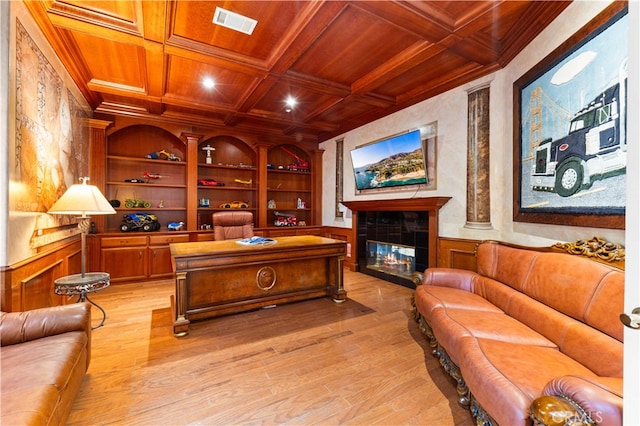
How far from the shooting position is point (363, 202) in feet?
15.7

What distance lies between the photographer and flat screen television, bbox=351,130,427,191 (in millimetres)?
3906

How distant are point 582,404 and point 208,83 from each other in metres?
4.33

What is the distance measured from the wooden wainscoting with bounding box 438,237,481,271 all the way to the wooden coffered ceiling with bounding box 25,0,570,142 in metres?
1.99

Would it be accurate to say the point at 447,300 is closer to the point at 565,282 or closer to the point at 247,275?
the point at 565,282

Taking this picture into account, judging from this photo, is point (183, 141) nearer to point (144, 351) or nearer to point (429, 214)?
point (144, 351)

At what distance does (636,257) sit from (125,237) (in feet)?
17.1

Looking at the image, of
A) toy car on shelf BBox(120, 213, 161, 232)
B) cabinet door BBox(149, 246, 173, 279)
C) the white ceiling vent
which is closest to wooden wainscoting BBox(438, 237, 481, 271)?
the white ceiling vent

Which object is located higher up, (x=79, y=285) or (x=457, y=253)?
(x=457, y=253)

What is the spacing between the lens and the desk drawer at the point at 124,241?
13.6ft

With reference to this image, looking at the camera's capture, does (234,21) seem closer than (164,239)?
Yes

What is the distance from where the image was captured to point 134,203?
4559 mm

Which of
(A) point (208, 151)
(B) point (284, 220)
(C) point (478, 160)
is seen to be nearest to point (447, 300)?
(C) point (478, 160)

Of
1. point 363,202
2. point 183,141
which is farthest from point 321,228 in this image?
point 183,141

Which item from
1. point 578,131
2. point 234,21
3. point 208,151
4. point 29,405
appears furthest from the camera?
point 208,151
